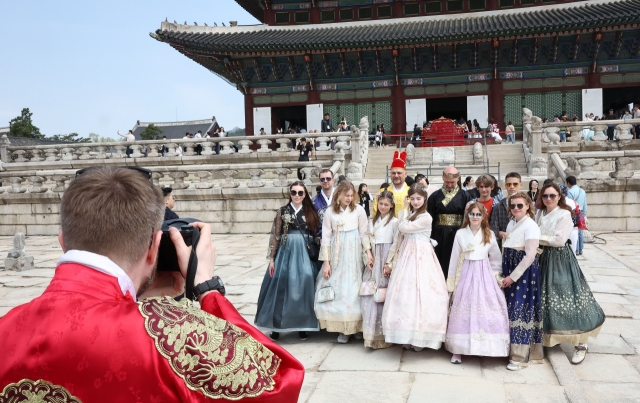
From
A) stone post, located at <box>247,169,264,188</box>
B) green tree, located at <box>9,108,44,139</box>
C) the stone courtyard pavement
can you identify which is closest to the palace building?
stone post, located at <box>247,169,264,188</box>

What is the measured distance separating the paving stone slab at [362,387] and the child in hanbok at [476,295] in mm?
652

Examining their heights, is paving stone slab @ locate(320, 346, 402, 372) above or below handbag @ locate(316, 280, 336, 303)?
below

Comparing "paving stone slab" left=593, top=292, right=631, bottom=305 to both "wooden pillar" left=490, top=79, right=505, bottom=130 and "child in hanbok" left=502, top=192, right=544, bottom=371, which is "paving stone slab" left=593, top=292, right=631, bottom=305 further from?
"wooden pillar" left=490, top=79, right=505, bottom=130

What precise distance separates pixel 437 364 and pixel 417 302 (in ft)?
1.86

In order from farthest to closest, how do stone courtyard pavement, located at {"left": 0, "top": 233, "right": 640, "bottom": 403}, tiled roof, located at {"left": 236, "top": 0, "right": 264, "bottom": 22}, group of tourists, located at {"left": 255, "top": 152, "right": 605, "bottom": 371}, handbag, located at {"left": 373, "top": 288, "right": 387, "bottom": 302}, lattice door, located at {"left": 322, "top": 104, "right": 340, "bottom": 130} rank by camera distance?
tiled roof, located at {"left": 236, "top": 0, "right": 264, "bottom": 22} < lattice door, located at {"left": 322, "top": 104, "right": 340, "bottom": 130} < handbag, located at {"left": 373, "top": 288, "right": 387, "bottom": 302} < group of tourists, located at {"left": 255, "top": 152, "right": 605, "bottom": 371} < stone courtyard pavement, located at {"left": 0, "top": 233, "right": 640, "bottom": 403}

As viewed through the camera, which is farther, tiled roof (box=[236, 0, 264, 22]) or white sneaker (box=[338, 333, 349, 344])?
tiled roof (box=[236, 0, 264, 22])

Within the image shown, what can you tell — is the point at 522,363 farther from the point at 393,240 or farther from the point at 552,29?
the point at 552,29

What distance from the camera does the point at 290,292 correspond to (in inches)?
209

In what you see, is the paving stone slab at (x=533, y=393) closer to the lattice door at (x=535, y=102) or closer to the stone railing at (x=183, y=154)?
the stone railing at (x=183, y=154)

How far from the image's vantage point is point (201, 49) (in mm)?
20719

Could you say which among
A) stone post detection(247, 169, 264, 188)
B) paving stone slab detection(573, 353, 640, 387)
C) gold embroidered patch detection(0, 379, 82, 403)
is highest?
stone post detection(247, 169, 264, 188)

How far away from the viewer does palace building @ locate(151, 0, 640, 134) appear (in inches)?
752

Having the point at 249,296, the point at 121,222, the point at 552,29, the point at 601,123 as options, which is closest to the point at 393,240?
the point at 249,296

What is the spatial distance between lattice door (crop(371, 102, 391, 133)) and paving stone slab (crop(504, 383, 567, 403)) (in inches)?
724
